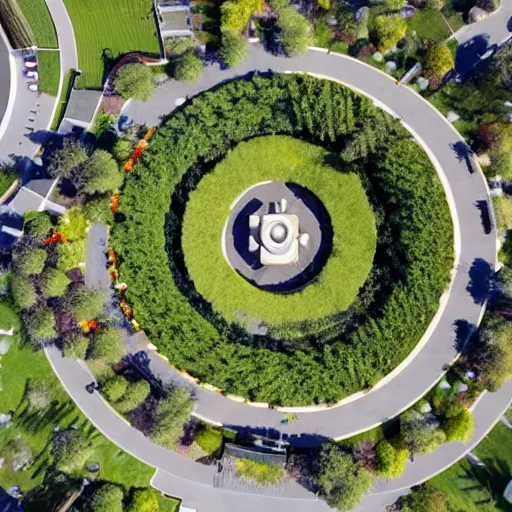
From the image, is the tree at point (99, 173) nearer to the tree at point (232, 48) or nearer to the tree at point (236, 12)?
the tree at point (232, 48)

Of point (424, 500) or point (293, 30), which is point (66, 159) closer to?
point (293, 30)

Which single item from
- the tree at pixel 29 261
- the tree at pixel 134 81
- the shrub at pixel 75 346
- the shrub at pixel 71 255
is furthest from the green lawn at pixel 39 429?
the tree at pixel 134 81

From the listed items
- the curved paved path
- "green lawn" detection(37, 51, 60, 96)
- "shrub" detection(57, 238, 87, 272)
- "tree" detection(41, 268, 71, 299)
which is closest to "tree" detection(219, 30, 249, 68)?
the curved paved path

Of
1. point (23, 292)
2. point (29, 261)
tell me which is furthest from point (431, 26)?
point (23, 292)

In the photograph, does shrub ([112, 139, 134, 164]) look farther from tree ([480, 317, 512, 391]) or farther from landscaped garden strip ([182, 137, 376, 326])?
tree ([480, 317, 512, 391])

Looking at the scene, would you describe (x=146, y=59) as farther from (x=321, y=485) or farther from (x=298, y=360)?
(x=321, y=485)
